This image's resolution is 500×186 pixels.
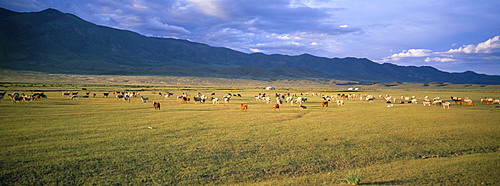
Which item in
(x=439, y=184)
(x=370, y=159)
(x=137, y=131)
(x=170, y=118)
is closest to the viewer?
(x=439, y=184)

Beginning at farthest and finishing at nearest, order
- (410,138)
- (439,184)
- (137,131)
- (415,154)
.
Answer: (137,131) → (410,138) → (415,154) → (439,184)

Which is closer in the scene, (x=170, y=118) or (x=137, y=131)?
(x=137, y=131)

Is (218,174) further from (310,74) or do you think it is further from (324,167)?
(310,74)

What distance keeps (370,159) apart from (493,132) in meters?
8.79

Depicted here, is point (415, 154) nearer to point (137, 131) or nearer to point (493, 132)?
point (493, 132)

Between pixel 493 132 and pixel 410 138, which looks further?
pixel 493 132

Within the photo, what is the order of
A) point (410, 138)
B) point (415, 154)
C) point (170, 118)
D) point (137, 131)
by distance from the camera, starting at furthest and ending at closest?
point (170, 118)
point (137, 131)
point (410, 138)
point (415, 154)

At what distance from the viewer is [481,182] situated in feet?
24.1

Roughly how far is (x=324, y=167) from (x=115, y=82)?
93.9 m

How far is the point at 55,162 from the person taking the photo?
886cm

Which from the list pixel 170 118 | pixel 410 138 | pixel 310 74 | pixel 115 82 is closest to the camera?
pixel 410 138

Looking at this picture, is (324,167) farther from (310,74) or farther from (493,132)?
(310,74)

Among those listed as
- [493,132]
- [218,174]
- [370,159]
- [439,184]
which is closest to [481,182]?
[439,184]

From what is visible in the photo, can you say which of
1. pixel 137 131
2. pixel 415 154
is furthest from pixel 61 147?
pixel 415 154
